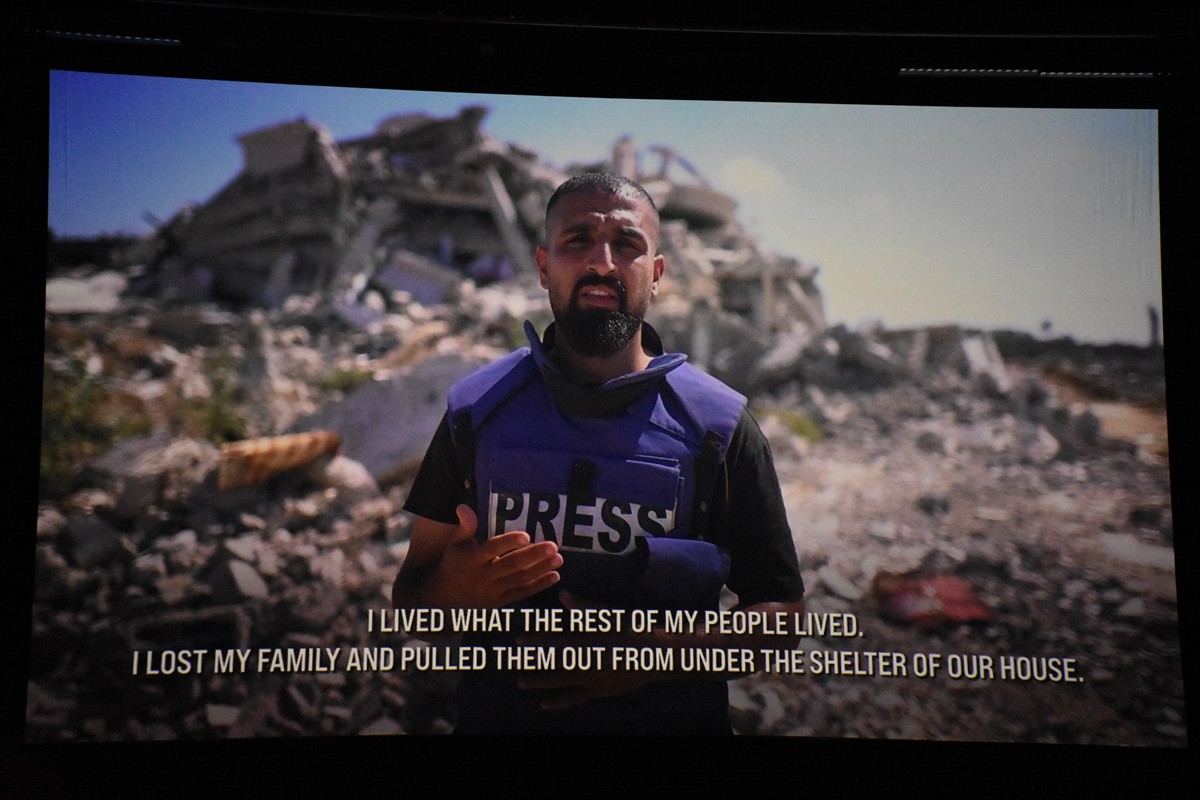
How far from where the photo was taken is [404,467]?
9.05ft

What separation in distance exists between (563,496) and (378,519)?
728mm

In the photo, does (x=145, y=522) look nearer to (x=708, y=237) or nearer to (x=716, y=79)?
(x=708, y=237)

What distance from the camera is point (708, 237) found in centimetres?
316

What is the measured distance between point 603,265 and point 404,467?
1.07 metres

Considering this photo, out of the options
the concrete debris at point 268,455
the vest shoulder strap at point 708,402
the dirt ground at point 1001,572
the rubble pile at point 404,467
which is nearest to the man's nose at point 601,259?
the rubble pile at point 404,467

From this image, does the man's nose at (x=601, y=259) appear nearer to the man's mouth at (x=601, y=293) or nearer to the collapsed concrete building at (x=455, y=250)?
the man's mouth at (x=601, y=293)

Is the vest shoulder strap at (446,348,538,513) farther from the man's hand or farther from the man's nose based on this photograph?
the man's nose

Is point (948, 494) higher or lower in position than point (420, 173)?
lower

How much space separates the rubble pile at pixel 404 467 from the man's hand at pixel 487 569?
0.23 meters

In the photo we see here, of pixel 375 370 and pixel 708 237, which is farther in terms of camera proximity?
pixel 708 237

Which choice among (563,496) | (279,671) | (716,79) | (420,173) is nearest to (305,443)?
(279,671)

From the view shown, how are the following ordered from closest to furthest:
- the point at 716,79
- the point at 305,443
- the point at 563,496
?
the point at 563,496 < the point at 305,443 < the point at 716,79

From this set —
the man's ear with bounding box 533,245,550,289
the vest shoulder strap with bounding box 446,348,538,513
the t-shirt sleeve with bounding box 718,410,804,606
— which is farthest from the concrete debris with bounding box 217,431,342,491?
the t-shirt sleeve with bounding box 718,410,804,606

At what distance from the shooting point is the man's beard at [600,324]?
2.65 metres
